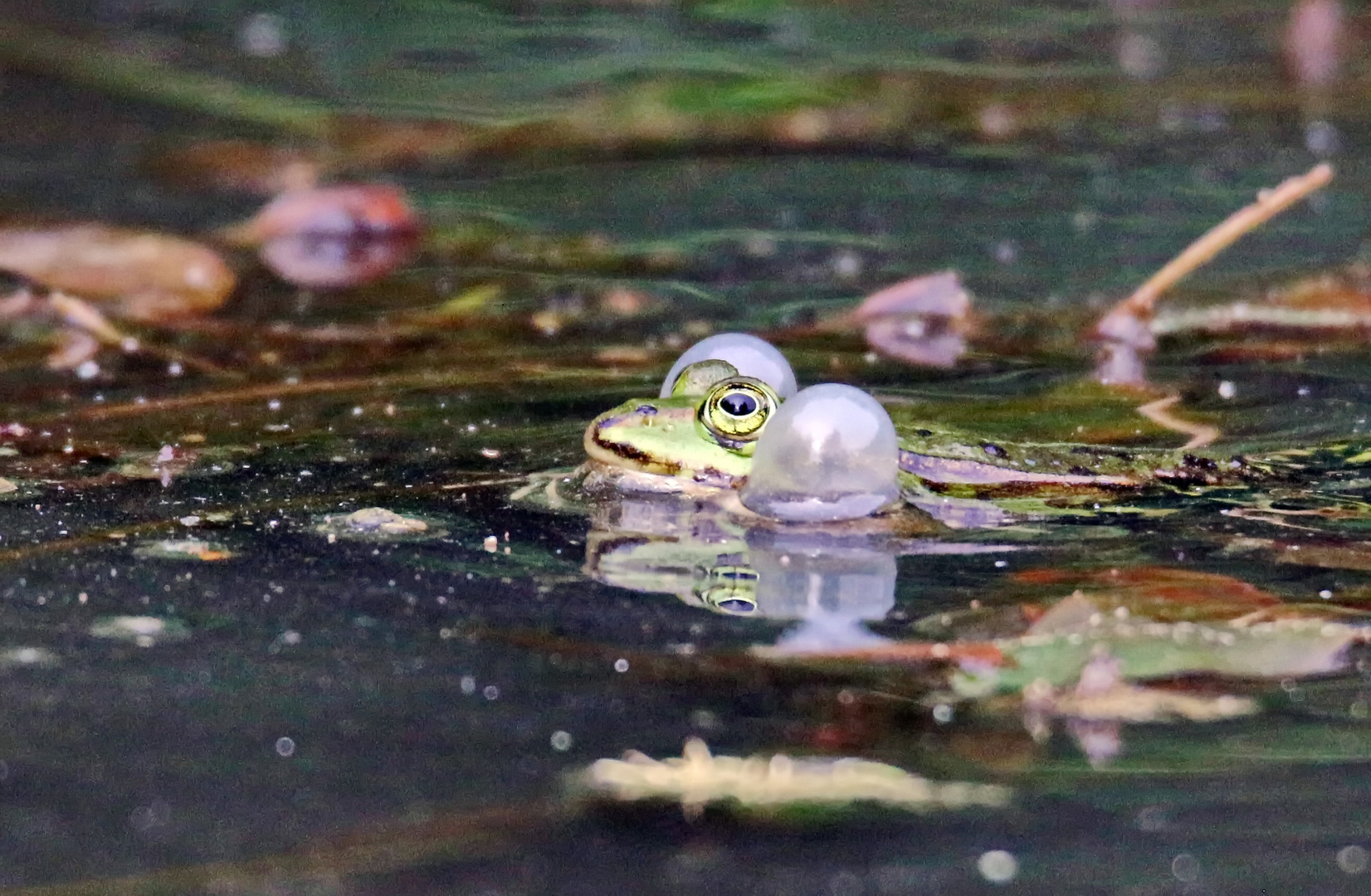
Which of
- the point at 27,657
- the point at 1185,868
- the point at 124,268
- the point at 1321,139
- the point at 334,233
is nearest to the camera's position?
the point at 1185,868

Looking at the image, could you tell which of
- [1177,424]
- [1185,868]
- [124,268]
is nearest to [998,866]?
[1185,868]

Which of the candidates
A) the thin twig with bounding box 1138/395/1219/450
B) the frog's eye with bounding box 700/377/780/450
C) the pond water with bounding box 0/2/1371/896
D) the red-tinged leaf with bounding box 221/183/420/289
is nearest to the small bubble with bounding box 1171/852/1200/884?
the pond water with bounding box 0/2/1371/896

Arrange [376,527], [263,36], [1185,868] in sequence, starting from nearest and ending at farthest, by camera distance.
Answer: [1185,868]
[376,527]
[263,36]

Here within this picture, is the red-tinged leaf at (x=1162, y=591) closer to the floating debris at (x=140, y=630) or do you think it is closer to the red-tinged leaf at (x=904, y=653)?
the red-tinged leaf at (x=904, y=653)

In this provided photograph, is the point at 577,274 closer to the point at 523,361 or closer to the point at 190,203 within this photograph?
the point at 523,361

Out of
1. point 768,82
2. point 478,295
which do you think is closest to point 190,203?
point 478,295

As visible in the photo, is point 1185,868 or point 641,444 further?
point 641,444

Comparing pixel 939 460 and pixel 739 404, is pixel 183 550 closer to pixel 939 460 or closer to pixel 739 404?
pixel 739 404
